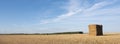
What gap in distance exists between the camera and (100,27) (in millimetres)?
29641

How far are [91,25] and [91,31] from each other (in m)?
0.79

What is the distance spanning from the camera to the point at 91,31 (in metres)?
29.3

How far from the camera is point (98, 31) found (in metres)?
29.2

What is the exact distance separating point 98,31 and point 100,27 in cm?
76

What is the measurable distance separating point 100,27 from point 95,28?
1182 millimetres

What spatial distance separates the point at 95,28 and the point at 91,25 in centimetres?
82

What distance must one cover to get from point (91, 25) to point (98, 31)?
1.20 metres

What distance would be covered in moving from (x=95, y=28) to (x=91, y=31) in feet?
2.58

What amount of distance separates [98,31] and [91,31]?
0.91 metres

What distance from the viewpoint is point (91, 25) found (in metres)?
29.4
